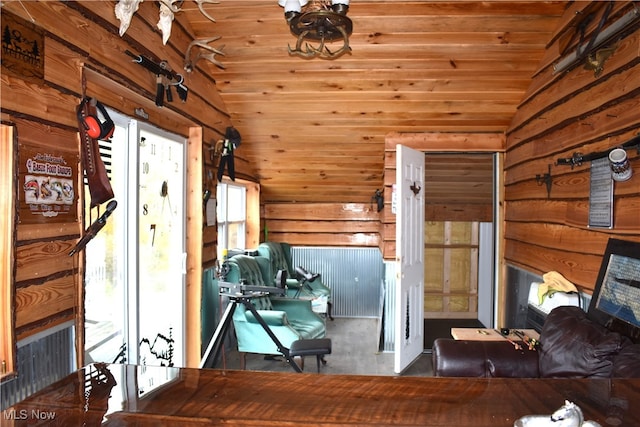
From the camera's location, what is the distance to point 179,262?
3289 mm

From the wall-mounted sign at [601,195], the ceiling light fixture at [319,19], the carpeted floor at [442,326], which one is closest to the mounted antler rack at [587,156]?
the wall-mounted sign at [601,195]

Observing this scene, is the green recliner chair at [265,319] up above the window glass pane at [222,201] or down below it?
below

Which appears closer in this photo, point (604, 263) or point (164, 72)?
point (604, 263)

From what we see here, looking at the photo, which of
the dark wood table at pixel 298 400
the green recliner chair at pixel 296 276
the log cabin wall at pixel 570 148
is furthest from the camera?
the green recliner chair at pixel 296 276

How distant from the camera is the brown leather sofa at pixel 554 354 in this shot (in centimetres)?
199

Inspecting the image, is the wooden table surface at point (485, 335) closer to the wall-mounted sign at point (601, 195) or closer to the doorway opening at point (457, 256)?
the wall-mounted sign at point (601, 195)

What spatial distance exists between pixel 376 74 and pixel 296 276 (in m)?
2.96

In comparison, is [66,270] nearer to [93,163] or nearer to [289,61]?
[93,163]

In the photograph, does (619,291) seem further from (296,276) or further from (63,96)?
(296,276)

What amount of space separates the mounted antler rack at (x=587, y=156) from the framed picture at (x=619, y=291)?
1.57 feet

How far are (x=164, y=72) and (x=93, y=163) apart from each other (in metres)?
0.94

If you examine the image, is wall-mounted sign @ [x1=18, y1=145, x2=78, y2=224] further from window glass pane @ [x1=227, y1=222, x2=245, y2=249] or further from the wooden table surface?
window glass pane @ [x1=227, y1=222, x2=245, y2=249]

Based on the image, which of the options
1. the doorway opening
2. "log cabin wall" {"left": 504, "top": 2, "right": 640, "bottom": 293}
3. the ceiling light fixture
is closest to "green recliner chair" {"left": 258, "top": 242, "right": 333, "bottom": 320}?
the doorway opening

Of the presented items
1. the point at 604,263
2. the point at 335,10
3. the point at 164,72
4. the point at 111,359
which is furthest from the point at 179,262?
the point at 604,263
